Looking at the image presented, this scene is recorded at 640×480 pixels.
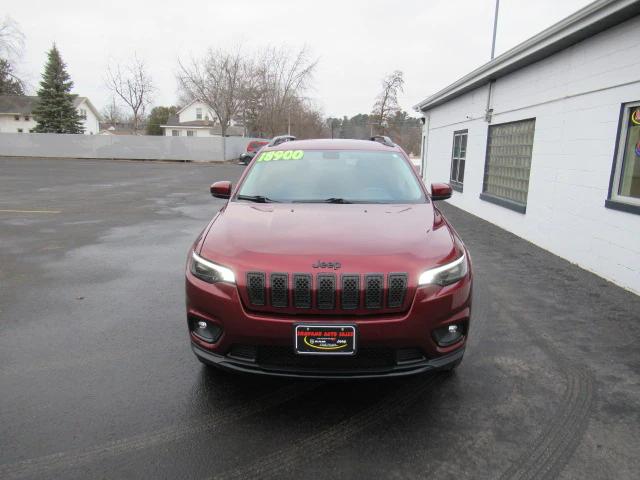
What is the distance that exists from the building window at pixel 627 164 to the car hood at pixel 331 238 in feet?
12.5

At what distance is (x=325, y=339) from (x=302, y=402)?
72cm

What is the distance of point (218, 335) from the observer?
2.77m

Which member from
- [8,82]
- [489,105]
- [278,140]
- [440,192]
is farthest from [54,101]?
[440,192]

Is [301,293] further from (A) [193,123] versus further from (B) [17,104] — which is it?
(A) [193,123]

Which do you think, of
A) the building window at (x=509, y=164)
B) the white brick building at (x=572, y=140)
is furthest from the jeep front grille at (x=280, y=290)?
the building window at (x=509, y=164)

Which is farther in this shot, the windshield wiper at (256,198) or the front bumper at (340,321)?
the windshield wiper at (256,198)

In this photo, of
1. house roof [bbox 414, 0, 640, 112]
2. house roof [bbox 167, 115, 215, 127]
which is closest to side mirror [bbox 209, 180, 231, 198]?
house roof [bbox 414, 0, 640, 112]

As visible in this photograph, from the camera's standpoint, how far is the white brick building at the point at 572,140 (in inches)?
232

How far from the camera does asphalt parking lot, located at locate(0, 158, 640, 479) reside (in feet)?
8.15

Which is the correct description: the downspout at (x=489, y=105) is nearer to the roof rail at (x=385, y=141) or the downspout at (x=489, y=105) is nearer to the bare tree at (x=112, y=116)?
the roof rail at (x=385, y=141)

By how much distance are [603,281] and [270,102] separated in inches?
2113

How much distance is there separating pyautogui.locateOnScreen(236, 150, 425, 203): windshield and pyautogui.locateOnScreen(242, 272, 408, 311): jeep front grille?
4.06 feet

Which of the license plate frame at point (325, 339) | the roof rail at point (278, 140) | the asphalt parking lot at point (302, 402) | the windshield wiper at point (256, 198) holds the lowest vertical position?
the asphalt parking lot at point (302, 402)

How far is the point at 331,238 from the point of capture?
295 cm
